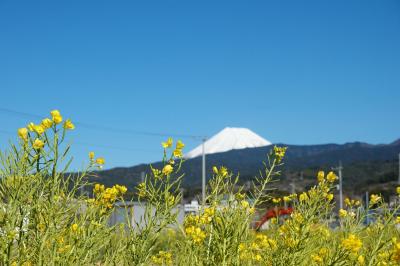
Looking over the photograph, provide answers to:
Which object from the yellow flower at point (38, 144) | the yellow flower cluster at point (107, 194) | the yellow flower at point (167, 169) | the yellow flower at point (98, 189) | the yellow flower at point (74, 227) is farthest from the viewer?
the yellow flower at point (98, 189)

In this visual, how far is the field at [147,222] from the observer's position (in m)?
2.69

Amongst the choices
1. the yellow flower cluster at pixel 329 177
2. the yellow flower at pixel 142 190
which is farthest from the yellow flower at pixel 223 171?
the yellow flower cluster at pixel 329 177

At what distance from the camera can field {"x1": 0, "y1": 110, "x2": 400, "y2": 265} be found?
2688mm

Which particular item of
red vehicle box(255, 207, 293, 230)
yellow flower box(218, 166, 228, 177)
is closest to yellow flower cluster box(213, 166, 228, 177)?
yellow flower box(218, 166, 228, 177)


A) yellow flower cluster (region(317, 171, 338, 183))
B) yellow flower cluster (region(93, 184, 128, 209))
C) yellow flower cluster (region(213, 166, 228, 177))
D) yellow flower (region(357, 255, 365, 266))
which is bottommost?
yellow flower (region(357, 255, 365, 266))

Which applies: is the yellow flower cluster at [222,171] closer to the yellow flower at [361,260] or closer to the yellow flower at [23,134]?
the yellow flower at [361,260]

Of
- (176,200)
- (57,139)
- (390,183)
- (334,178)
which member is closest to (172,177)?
(176,200)

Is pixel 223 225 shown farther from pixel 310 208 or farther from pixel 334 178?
pixel 334 178

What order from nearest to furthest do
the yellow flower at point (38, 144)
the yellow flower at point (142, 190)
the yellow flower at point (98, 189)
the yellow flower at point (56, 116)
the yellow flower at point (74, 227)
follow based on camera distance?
the yellow flower at point (38, 144)
the yellow flower at point (56, 116)
the yellow flower at point (74, 227)
the yellow flower at point (142, 190)
the yellow flower at point (98, 189)

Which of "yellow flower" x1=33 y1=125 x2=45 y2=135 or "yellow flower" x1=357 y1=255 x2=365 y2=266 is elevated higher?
"yellow flower" x1=33 y1=125 x2=45 y2=135

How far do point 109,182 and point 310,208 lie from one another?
153 m

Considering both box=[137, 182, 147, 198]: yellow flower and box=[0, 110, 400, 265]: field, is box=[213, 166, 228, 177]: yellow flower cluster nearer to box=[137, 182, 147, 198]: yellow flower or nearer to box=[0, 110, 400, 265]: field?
box=[0, 110, 400, 265]: field

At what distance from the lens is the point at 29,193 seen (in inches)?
104

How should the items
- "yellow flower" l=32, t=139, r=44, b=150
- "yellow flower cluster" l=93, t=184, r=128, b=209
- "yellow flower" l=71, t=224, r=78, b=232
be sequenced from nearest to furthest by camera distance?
"yellow flower" l=32, t=139, r=44, b=150 → "yellow flower" l=71, t=224, r=78, b=232 → "yellow flower cluster" l=93, t=184, r=128, b=209
